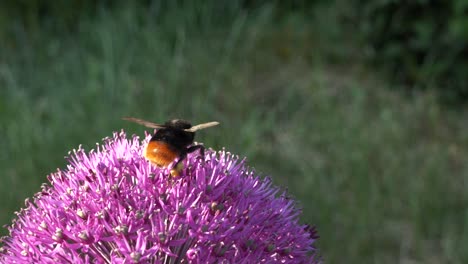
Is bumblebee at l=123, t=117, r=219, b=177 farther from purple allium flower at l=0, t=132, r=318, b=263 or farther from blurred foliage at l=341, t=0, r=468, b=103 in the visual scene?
blurred foliage at l=341, t=0, r=468, b=103

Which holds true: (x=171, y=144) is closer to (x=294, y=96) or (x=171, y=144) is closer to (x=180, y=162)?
(x=180, y=162)

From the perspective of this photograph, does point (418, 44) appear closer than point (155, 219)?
No

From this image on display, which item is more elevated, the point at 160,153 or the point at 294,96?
the point at 294,96

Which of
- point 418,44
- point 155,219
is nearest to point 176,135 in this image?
point 155,219

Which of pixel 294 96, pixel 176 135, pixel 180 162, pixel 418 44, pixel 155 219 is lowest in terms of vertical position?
pixel 155 219

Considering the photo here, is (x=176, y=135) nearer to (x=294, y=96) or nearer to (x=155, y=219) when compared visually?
(x=155, y=219)

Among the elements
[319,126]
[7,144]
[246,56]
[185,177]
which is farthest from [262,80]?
[185,177]

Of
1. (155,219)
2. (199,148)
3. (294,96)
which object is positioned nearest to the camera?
(155,219)

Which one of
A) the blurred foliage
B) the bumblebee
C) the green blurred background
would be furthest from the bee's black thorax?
the blurred foliage

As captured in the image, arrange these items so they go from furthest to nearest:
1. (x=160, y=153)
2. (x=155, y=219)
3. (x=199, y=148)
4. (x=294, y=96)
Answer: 1. (x=294, y=96)
2. (x=199, y=148)
3. (x=160, y=153)
4. (x=155, y=219)
